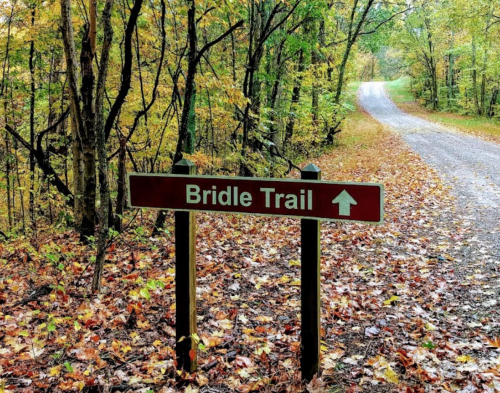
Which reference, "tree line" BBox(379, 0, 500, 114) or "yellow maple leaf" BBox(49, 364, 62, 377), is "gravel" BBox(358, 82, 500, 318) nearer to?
"yellow maple leaf" BBox(49, 364, 62, 377)

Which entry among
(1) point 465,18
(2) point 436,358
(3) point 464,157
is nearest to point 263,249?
(2) point 436,358

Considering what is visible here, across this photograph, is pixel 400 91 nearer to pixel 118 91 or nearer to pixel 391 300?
pixel 118 91

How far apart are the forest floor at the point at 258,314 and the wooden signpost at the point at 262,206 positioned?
389mm

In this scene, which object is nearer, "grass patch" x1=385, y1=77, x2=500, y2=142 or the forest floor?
the forest floor

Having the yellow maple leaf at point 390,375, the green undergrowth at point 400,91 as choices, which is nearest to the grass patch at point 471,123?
the green undergrowth at point 400,91

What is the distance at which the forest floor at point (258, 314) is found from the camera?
10.1 ft

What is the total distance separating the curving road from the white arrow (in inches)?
189

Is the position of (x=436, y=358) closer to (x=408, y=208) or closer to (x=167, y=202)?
(x=167, y=202)

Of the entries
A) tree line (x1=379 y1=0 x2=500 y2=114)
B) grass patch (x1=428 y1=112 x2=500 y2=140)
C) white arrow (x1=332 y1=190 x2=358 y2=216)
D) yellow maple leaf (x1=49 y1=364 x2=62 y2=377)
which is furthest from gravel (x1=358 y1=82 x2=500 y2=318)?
tree line (x1=379 y1=0 x2=500 y2=114)

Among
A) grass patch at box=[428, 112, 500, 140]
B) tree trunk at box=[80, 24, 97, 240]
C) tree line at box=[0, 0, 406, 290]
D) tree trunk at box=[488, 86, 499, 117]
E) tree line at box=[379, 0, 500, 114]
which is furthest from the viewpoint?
tree trunk at box=[488, 86, 499, 117]

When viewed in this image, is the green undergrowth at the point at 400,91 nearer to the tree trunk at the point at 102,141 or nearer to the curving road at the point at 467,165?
the curving road at the point at 467,165

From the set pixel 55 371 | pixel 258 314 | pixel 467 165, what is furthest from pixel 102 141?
pixel 467 165

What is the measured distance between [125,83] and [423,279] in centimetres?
483

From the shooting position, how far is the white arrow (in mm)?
2328
